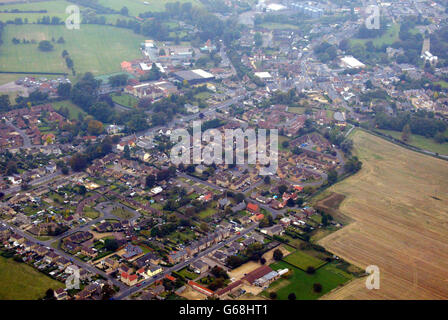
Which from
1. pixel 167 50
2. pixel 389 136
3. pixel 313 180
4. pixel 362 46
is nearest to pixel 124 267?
pixel 313 180

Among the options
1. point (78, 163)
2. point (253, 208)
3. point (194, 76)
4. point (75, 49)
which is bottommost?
point (253, 208)

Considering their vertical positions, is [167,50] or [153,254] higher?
[167,50]

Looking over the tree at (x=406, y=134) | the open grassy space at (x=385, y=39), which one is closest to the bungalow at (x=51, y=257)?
the tree at (x=406, y=134)

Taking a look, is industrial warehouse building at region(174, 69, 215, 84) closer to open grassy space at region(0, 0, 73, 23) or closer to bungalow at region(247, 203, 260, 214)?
open grassy space at region(0, 0, 73, 23)

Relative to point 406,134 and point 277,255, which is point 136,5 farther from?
point 277,255

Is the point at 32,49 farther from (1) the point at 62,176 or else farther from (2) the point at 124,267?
(2) the point at 124,267

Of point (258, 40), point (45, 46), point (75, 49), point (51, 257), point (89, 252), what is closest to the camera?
point (51, 257)

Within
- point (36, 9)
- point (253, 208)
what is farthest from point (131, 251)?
point (36, 9)
